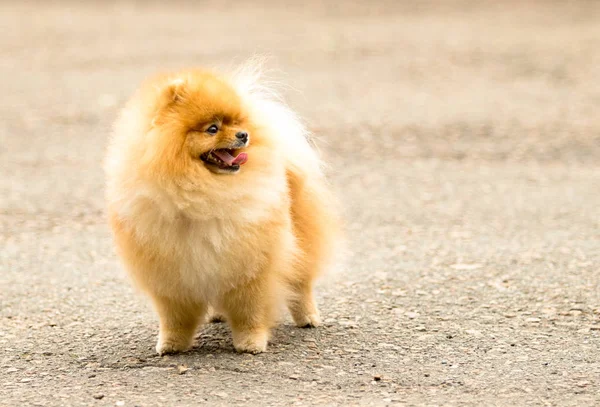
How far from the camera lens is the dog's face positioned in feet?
13.6

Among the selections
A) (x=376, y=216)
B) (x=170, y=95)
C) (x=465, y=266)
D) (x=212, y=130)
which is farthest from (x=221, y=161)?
(x=376, y=216)

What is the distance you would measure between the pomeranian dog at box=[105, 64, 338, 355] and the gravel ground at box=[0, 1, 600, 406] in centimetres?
30

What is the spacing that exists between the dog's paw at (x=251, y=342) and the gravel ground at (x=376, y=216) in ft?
0.18

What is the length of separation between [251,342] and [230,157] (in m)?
0.93

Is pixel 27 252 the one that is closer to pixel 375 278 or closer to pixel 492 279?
pixel 375 278

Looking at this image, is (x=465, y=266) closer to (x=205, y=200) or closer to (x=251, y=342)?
(x=251, y=342)

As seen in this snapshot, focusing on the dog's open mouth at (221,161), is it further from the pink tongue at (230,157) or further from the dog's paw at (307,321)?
the dog's paw at (307,321)

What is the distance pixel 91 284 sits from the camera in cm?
616

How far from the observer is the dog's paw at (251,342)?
4.59 meters

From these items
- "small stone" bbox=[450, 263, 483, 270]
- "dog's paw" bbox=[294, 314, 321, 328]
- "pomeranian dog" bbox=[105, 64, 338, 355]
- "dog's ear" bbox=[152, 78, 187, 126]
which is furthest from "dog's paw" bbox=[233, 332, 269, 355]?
"small stone" bbox=[450, 263, 483, 270]

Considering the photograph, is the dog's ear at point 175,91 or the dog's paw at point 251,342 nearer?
the dog's ear at point 175,91

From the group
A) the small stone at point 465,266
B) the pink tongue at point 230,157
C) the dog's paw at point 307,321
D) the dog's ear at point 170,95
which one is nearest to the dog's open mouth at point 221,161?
the pink tongue at point 230,157

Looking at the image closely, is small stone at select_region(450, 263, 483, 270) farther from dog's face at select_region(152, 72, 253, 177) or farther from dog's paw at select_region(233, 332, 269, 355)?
dog's face at select_region(152, 72, 253, 177)

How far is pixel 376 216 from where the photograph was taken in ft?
25.9
